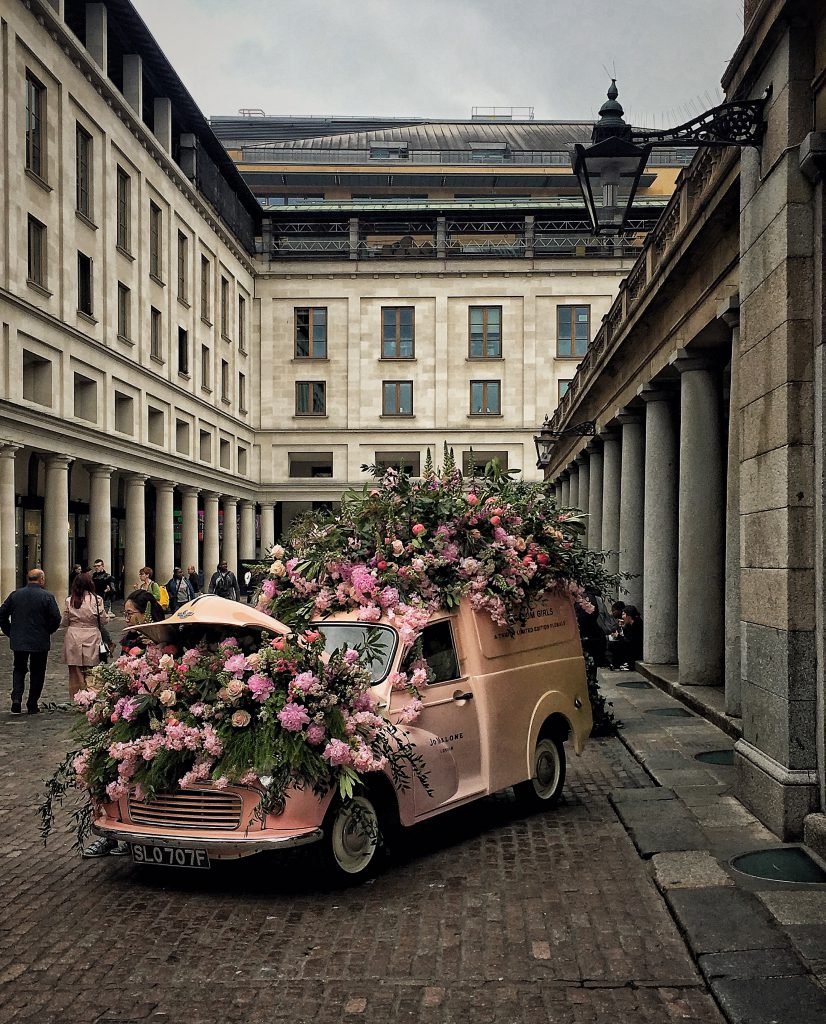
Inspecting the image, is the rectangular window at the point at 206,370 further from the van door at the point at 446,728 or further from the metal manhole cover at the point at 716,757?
the van door at the point at 446,728

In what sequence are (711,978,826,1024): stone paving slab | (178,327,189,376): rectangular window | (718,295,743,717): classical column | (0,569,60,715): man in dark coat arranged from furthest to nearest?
(178,327,189,376): rectangular window → (0,569,60,715): man in dark coat → (718,295,743,717): classical column → (711,978,826,1024): stone paving slab

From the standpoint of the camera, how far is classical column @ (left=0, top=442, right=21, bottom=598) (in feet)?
→ 91.8

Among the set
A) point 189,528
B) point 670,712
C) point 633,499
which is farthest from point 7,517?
point 189,528

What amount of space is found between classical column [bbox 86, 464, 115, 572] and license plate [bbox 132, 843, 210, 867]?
3018cm

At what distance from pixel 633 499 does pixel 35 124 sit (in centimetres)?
2031

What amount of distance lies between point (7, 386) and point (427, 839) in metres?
23.3

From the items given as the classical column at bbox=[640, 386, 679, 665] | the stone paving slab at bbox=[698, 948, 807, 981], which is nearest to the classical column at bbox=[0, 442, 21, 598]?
the classical column at bbox=[640, 386, 679, 665]

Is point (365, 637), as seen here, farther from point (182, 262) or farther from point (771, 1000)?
point (182, 262)

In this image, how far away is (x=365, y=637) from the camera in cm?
784

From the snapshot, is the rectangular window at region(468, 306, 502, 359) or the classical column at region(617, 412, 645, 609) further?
the rectangular window at region(468, 306, 502, 359)

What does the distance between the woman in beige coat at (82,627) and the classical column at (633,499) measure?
10966 mm

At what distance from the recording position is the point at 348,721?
6832 millimetres

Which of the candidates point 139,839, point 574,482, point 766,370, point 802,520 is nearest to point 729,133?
point 766,370

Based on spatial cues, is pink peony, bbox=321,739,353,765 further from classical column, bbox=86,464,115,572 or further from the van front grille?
classical column, bbox=86,464,115,572
